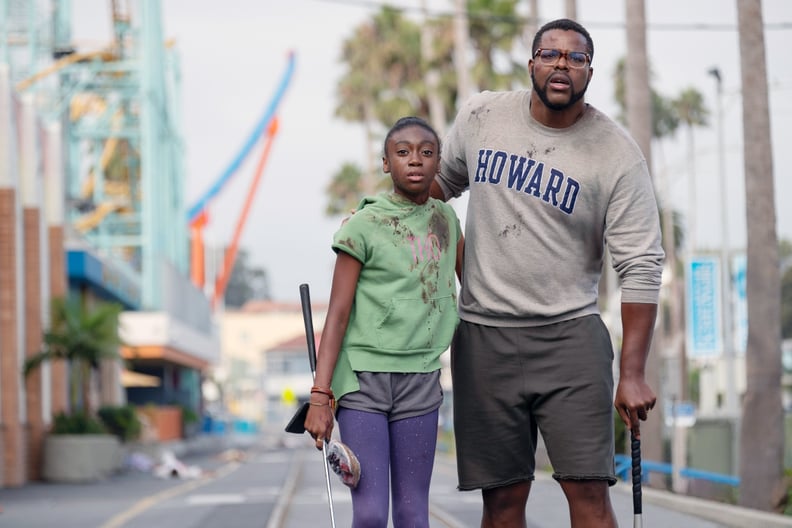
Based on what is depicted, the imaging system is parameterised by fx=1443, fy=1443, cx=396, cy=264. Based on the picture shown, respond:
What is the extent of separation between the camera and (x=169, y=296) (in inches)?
1859

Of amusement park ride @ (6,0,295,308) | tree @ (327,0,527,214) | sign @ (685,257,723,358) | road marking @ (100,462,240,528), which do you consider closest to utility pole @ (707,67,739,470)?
sign @ (685,257,723,358)

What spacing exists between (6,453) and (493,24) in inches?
753

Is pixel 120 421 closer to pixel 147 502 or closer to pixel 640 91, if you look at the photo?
pixel 147 502

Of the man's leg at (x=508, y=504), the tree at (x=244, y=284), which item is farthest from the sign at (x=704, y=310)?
the tree at (x=244, y=284)

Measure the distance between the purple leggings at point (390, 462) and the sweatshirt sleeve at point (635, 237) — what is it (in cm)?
80

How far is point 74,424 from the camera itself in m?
24.6

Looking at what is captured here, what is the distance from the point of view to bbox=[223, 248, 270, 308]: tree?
145 meters

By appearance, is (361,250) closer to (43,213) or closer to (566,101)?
(566,101)

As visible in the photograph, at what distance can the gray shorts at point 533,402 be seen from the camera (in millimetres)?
4750

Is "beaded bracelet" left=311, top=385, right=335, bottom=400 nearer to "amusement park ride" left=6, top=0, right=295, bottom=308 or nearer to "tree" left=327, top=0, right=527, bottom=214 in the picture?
"tree" left=327, top=0, right=527, bottom=214

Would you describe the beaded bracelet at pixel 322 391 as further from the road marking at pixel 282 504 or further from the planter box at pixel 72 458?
the planter box at pixel 72 458

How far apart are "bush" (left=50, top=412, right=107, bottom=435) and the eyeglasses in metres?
20.9

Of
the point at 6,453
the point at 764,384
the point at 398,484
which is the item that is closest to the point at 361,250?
the point at 398,484

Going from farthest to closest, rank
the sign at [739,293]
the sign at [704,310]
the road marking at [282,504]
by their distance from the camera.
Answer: the sign at [739,293], the sign at [704,310], the road marking at [282,504]
